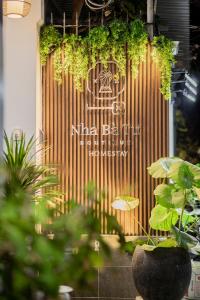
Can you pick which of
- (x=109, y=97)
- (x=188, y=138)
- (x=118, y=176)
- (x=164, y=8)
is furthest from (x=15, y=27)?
(x=188, y=138)

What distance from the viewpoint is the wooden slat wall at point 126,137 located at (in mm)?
6684

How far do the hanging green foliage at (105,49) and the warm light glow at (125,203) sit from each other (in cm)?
129

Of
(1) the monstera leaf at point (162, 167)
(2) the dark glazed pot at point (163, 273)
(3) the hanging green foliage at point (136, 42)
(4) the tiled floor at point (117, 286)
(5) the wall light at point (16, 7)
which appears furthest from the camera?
(3) the hanging green foliage at point (136, 42)

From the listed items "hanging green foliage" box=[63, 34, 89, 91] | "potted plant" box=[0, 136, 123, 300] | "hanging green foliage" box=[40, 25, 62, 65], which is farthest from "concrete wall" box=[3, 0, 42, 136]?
"potted plant" box=[0, 136, 123, 300]

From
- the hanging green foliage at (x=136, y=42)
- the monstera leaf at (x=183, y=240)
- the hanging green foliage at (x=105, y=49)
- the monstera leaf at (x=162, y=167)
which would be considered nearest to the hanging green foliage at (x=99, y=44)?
the hanging green foliage at (x=105, y=49)

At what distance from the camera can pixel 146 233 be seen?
6.33 m

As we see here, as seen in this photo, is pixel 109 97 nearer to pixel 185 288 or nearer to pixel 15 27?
pixel 15 27

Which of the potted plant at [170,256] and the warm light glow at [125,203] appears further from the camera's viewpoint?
the warm light glow at [125,203]

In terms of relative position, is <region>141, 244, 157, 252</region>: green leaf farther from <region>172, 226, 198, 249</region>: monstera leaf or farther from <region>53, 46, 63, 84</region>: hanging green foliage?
<region>53, 46, 63, 84</region>: hanging green foliage

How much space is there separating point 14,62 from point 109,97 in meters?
1.20

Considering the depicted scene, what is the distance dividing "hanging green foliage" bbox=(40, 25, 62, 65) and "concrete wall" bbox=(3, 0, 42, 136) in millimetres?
119

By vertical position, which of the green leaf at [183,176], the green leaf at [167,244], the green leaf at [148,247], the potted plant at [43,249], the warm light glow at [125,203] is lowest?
the green leaf at [148,247]

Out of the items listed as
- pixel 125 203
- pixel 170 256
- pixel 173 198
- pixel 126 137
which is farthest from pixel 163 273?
pixel 126 137

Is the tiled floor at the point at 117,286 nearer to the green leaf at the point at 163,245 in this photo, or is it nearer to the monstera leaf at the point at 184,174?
the green leaf at the point at 163,245
